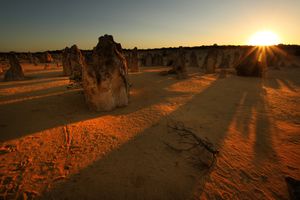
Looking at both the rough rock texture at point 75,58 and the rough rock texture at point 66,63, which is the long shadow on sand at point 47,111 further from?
the rough rock texture at point 66,63

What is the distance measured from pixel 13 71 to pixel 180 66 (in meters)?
15.4

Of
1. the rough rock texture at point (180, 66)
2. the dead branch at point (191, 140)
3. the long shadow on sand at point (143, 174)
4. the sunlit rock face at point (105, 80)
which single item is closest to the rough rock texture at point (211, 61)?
the rough rock texture at point (180, 66)

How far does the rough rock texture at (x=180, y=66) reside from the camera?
48.0 ft

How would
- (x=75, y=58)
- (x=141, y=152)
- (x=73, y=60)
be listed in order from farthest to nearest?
(x=73, y=60)
(x=75, y=58)
(x=141, y=152)

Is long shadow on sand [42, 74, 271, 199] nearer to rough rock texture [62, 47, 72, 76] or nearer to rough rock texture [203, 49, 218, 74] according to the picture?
rough rock texture [203, 49, 218, 74]

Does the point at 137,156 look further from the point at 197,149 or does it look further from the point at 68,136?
the point at 68,136

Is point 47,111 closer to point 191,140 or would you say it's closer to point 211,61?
point 191,140

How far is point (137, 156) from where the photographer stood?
13.1ft

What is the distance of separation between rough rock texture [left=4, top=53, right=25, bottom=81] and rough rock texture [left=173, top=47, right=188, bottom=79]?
14.6 m

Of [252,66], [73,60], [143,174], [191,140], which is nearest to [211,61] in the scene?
[252,66]

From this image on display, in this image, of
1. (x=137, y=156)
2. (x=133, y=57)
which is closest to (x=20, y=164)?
(x=137, y=156)

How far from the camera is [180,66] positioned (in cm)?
1540

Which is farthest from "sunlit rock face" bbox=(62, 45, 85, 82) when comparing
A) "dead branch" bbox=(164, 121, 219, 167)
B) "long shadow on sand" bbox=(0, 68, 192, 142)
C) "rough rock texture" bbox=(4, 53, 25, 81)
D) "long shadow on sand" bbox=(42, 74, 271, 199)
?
"long shadow on sand" bbox=(42, 74, 271, 199)

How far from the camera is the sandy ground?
3.11m
